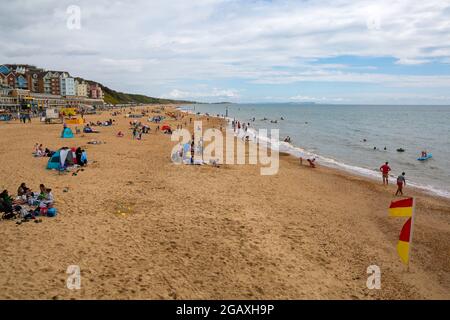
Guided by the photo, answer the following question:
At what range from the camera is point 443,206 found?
14148mm

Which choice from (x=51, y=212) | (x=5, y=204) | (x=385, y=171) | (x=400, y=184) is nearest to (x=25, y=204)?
(x=5, y=204)

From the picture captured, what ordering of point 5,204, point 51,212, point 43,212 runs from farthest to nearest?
point 43,212
point 51,212
point 5,204

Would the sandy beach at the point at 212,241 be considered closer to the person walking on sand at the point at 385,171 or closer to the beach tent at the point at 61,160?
the beach tent at the point at 61,160

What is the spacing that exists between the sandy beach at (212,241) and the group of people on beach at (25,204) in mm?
435

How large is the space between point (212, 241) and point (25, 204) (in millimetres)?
6465

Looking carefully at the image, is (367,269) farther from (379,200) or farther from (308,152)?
(308,152)

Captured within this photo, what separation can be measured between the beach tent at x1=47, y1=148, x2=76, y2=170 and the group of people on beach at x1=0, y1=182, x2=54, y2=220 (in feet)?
15.5

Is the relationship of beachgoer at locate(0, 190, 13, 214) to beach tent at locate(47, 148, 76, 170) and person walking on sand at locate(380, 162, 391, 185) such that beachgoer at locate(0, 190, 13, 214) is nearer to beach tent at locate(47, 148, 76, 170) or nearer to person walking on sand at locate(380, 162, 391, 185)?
beach tent at locate(47, 148, 76, 170)

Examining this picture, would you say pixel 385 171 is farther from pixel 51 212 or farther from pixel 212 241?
pixel 51 212

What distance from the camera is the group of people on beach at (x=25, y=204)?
31.9ft

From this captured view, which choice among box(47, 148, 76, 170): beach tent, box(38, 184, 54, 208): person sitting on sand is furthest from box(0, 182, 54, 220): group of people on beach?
box(47, 148, 76, 170): beach tent

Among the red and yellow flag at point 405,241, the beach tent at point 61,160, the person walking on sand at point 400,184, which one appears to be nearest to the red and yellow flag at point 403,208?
the red and yellow flag at point 405,241

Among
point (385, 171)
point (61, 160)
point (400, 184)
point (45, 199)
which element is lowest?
point (400, 184)

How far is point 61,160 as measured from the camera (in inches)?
618
